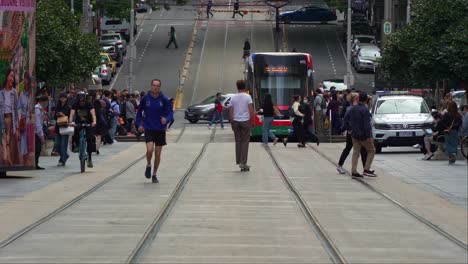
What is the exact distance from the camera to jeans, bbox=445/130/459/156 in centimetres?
2833

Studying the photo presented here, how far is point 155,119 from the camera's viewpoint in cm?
2177

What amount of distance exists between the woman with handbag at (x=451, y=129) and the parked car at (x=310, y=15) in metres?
61.1

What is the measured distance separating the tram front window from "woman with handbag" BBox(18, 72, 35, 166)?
1905 cm

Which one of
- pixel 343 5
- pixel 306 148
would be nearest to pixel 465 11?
pixel 306 148

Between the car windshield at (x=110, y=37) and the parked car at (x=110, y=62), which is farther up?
the car windshield at (x=110, y=37)

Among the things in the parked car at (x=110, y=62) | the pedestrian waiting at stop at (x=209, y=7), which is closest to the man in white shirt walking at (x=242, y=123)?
the parked car at (x=110, y=62)

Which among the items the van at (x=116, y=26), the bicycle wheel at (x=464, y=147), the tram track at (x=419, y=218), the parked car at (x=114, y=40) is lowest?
the bicycle wheel at (x=464, y=147)

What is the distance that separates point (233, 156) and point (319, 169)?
4883 millimetres

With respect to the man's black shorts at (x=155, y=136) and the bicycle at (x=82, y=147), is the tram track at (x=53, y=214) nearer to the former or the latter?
the bicycle at (x=82, y=147)

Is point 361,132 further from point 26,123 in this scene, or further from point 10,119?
point 10,119

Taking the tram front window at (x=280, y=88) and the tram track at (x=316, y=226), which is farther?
the tram front window at (x=280, y=88)

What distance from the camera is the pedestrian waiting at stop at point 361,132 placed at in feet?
76.5

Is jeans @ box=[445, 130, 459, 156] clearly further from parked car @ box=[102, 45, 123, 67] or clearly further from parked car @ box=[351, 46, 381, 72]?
parked car @ box=[102, 45, 123, 67]

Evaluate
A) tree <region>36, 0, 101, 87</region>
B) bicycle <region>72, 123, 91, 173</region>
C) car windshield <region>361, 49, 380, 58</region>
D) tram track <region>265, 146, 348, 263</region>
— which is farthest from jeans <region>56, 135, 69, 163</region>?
car windshield <region>361, 49, 380, 58</region>
